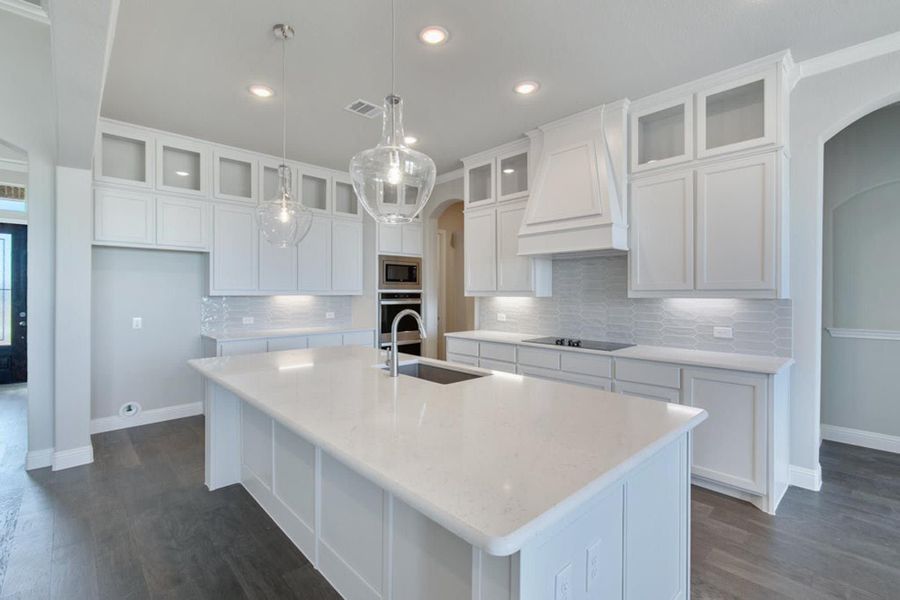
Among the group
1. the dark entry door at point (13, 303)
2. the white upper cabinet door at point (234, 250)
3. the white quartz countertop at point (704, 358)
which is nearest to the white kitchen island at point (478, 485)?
the white quartz countertop at point (704, 358)

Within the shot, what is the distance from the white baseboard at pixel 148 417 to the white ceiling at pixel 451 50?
2.77 m

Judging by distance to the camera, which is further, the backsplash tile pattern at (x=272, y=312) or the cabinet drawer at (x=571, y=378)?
the backsplash tile pattern at (x=272, y=312)

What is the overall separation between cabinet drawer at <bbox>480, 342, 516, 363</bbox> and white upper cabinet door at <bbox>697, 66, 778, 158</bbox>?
215cm

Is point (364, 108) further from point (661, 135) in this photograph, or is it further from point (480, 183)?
point (661, 135)

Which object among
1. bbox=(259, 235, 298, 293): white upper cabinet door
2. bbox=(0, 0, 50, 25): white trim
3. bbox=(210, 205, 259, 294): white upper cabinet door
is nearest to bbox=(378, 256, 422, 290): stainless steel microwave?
bbox=(259, 235, 298, 293): white upper cabinet door

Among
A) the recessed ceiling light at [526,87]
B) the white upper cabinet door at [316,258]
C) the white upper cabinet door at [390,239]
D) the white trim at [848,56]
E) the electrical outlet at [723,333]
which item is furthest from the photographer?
the white upper cabinet door at [390,239]

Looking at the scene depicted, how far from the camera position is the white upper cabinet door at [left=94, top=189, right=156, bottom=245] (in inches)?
143

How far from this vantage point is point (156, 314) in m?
4.22

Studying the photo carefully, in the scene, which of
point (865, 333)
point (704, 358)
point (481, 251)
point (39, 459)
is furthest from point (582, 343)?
point (39, 459)

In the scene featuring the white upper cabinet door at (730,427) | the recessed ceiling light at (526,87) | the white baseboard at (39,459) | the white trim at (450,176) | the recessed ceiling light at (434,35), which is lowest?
the white baseboard at (39,459)

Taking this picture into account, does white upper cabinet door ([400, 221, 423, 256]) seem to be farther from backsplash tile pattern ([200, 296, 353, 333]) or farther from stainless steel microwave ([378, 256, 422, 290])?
backsplash tile pattern ([200, 296, 353, 333])

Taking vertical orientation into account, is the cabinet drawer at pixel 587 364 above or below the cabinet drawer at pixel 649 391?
above

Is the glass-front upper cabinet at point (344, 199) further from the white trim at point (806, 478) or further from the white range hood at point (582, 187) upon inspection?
the white trim at point (806, 478)

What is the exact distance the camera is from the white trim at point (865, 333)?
11.0 feet
